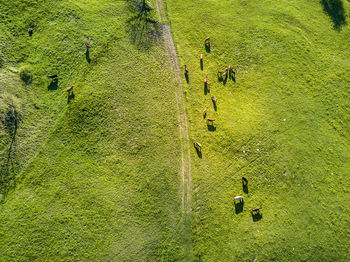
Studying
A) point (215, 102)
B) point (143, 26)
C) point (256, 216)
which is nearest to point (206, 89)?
point (215, 102)

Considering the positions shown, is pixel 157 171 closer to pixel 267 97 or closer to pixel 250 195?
pixel 250 195

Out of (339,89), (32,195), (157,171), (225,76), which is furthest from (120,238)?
(339,89)

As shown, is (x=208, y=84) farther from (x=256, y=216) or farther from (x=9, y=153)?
(x=9, y=153)

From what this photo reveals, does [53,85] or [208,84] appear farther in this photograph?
[208,84]

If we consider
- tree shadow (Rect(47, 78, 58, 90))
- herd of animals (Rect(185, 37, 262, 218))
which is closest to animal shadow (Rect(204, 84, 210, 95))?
herd of animals (Rect(185, 37, 262, 218))

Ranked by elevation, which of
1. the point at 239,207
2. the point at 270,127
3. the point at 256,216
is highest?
the point at 270,127

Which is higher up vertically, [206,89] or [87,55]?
[87,55]

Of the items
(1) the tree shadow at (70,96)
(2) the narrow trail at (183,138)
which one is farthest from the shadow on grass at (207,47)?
(1) the tree shadow at (70,96)
